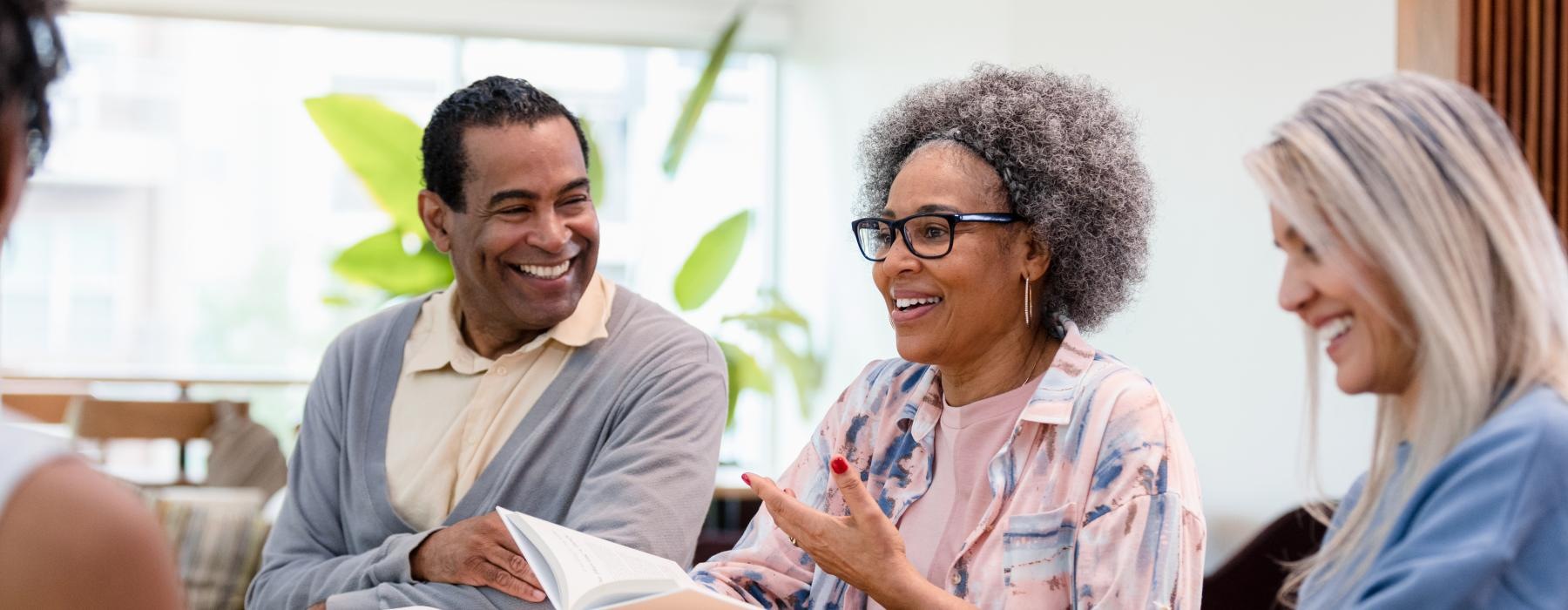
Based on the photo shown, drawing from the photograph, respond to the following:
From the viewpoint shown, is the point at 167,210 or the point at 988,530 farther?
the point at 167,210

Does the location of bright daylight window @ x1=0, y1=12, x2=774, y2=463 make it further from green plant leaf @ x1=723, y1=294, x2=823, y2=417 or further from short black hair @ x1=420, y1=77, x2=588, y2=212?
short black hair @ x1=420, y1=77, x2=588, y2=212

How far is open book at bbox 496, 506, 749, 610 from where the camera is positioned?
1.38 meters

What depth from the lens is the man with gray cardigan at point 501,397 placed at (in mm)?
1907

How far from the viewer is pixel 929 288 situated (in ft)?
5.62

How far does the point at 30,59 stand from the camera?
30.1 inches

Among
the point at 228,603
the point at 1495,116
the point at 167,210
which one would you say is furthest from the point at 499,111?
the point at 167,210

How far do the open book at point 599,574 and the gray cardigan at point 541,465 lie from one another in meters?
0.23

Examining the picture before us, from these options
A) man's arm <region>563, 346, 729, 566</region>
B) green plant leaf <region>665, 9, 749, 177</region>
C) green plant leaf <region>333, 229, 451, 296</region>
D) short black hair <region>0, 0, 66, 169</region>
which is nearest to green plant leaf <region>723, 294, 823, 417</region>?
green plant leaf <region>665, 9, 749, 177</region>

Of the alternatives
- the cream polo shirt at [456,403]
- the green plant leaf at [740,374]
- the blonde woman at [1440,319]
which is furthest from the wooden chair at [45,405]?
the blonde woman at [1440,319]

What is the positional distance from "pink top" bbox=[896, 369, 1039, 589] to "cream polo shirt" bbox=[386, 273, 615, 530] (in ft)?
1.96

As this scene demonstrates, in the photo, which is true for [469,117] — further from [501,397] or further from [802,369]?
[802,369]

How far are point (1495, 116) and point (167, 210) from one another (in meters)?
6.00

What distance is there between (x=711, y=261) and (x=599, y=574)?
3585 mm

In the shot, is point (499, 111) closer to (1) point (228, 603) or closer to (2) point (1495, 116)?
(2) point (1495, 116)
